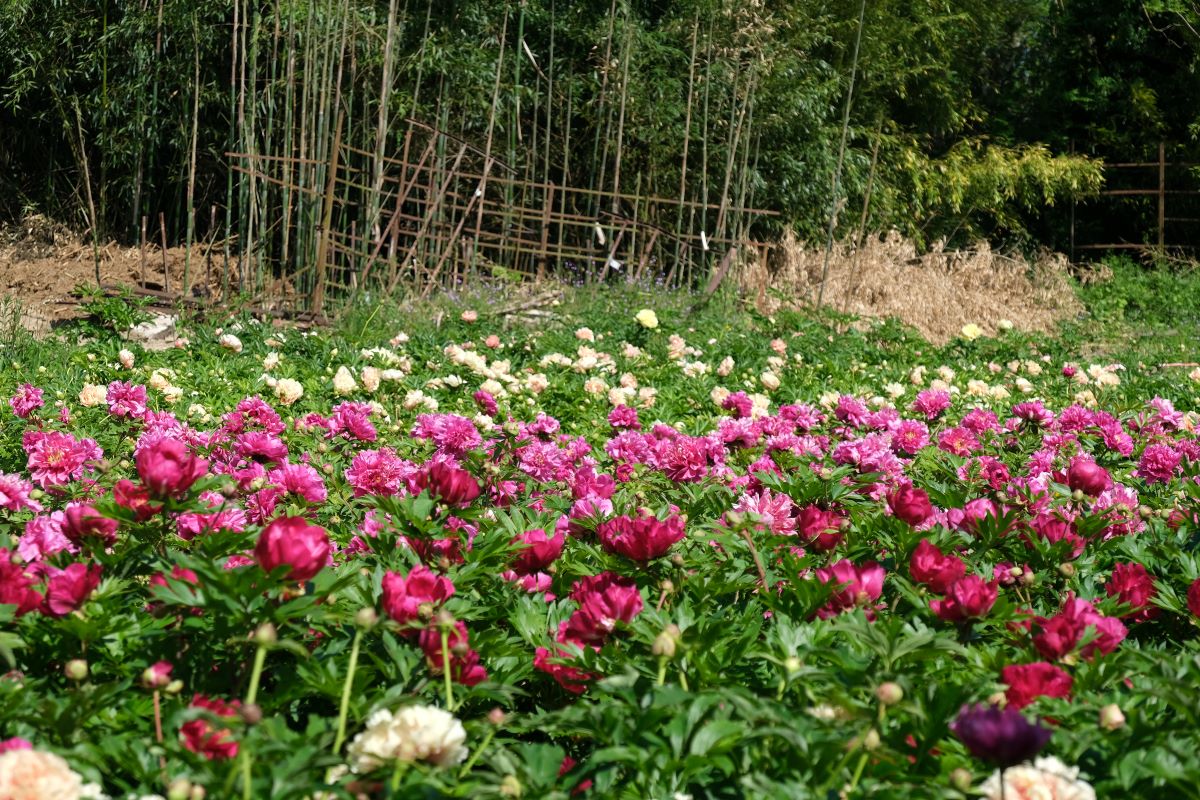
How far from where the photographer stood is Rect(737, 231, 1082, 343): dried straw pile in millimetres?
8664

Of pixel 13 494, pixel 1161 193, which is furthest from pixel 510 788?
pixel 1161 193

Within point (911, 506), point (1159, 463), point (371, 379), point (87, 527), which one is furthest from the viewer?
point (371, 379)

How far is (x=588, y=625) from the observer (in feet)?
3.27

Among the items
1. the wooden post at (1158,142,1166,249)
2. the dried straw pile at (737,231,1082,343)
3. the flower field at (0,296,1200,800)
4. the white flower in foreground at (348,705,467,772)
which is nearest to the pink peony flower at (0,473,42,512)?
the flower field at (0,296,1200,800)

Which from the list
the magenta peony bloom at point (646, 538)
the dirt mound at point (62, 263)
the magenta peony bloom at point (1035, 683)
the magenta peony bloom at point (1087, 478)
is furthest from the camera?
the dirt mound at point (62, 263)

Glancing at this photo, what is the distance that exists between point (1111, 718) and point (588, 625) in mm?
419

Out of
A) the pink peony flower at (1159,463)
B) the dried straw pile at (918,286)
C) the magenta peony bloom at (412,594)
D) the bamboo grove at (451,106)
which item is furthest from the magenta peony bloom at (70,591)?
the dried straw pile at (918,286)

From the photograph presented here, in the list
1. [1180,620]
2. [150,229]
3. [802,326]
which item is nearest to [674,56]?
[802,326]

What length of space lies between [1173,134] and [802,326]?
898 centimetres

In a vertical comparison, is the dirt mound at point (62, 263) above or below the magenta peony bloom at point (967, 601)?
below

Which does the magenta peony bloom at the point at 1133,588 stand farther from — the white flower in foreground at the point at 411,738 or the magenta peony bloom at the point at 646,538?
the white flower in foreground at the point at 411,738

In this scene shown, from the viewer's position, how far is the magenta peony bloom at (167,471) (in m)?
0.98

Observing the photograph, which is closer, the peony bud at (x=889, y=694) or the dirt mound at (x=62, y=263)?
the peony bud at (x=889, y=694)

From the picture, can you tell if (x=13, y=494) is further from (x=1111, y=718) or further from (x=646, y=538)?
(x=1111, y=718)
